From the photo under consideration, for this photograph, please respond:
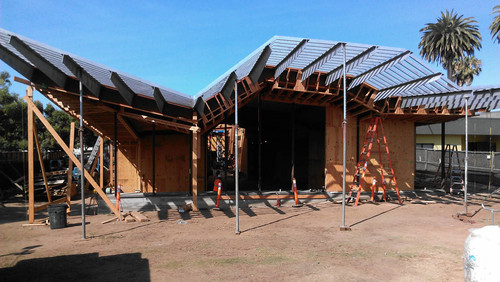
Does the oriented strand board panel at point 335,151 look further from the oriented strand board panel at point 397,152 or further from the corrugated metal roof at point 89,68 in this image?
the corrugated metal roof at point 89,68

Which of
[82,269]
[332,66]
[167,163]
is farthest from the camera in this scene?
[167,163]

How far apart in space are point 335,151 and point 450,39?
108 ft

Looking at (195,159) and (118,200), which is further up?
(195,159)

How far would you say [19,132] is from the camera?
26.6 meters

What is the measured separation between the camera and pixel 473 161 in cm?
2519

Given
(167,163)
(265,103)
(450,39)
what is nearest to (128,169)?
(167,163)

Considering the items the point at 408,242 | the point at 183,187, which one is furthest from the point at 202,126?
the point at 408,242

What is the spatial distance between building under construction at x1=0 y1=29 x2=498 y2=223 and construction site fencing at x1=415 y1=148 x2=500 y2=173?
1086cm

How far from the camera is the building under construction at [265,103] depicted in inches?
377

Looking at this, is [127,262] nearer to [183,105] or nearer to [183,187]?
[183,105]

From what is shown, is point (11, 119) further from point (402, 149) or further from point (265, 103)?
point (402, 149)

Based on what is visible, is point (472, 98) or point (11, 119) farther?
point (11, 119)

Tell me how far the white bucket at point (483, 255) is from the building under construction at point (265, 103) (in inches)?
222

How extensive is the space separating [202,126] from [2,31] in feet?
24.7
